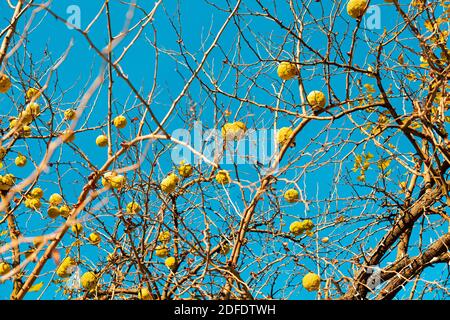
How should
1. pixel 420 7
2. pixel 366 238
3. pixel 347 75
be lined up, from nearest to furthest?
pixel 347 75 → pixel 420 7 → pixel 366 238

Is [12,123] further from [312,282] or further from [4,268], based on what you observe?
[312,282]

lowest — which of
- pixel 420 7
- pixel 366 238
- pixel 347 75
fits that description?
pixel 366 238

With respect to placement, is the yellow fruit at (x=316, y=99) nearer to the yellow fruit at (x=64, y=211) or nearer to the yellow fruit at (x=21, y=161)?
the yellow fruit at (x=64, y=211)

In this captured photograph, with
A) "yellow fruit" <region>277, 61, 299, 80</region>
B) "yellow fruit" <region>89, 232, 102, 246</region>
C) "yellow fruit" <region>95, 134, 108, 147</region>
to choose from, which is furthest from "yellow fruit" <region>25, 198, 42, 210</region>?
"yellow fruit" <region>277, 61, 299, 80</region>

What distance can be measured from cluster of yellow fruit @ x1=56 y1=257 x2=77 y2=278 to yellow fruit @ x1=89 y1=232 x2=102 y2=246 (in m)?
0.18

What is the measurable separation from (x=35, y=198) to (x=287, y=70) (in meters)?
1.76

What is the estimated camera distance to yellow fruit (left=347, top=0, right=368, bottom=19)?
2929 millimetres

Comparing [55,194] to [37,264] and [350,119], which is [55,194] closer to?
[37,264]

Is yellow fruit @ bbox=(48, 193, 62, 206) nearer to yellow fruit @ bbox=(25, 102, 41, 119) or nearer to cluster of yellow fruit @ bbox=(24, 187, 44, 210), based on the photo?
cluster of yellow fruit @ bbox=(24, 187, 44, 210)

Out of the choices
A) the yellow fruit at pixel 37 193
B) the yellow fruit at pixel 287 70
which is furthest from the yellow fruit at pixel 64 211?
the yellow fruit at pixel 287 70

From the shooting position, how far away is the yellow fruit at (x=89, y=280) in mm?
3335
